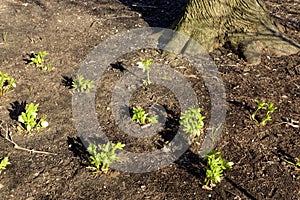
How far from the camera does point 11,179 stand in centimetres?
337

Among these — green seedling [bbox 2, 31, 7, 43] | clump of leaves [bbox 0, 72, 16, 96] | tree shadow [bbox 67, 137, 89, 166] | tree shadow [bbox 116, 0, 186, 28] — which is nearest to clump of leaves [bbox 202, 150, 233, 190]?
tree shadow [bbox 67, 137, 89, 166]

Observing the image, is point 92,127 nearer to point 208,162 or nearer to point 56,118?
point 56,118

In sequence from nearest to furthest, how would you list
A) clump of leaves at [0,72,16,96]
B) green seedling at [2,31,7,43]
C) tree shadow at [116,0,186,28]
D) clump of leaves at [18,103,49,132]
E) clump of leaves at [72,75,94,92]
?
clump of leaves at [18,103,49,132], clump of leaves at [0,72,16,96], clump of leaves at [72,75,94,92], green seedling at [2,31,7,43], tree shadow at [116,0,186,28]

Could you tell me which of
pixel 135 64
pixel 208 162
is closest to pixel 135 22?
pixel 135 64

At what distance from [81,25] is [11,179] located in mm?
3056

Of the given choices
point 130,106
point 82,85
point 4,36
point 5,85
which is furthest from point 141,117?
point 4,36

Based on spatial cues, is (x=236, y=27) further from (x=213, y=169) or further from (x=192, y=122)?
(x=213, y=169)

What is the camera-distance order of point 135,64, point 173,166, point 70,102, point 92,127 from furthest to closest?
point 135,64, point 70,102, point 92,127, point 173,166

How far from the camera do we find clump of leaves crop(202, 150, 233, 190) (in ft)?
10.3

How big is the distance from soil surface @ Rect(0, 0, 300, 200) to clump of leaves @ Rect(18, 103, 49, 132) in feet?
0.29

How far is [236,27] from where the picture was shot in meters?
4.93

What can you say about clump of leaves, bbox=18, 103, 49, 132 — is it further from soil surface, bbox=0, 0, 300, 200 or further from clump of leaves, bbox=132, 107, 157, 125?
clump of leaves, bbox=132, 107, 157, 125

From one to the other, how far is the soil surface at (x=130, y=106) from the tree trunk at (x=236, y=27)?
0.16 metres

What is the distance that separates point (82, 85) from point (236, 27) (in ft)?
7.40
